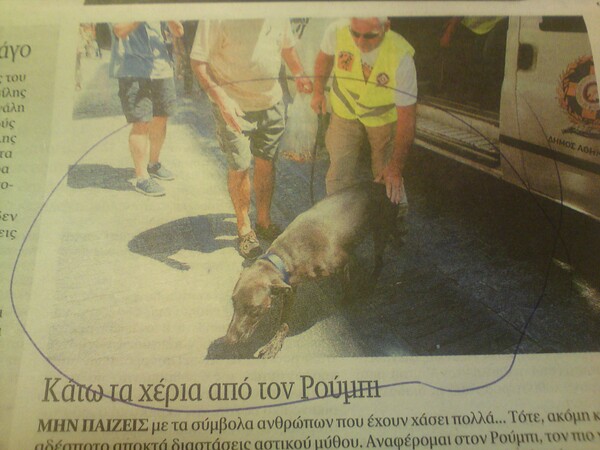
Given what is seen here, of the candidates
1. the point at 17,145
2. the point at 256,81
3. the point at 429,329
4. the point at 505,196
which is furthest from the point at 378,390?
the point at 17,145

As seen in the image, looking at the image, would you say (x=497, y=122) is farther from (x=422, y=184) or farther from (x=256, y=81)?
(x=256, y=81)

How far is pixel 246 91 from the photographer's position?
28.2 inches

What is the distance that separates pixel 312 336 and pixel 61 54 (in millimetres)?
543

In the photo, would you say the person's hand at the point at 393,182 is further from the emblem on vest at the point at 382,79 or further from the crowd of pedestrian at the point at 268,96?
the emblem on vest at the point at 382,79

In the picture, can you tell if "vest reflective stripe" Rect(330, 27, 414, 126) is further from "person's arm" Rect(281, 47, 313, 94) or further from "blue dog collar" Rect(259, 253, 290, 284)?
"blue dog collar" Rect(259, 253, 290, 284)

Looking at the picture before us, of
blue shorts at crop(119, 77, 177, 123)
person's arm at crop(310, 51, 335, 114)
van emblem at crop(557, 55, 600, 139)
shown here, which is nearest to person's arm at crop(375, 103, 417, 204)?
person's arm at crop(310, 51, 335, 114)

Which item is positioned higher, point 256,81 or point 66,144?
point 256,81

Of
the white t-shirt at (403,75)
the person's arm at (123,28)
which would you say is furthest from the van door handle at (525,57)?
the person's arm at (123,28)

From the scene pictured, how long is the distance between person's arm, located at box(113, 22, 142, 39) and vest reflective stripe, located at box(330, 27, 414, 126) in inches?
11.7

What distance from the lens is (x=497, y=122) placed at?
29.4 inches

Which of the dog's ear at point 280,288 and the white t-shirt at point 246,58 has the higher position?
the white t-shirt at point 246,58

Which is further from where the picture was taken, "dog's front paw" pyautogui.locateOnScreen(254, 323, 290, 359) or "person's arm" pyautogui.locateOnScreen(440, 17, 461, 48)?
"person's arm" pyautogui.locateOnScreen(440, 17, 461, 48)

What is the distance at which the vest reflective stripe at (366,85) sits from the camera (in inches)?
28.2

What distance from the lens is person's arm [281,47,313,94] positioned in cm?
72
